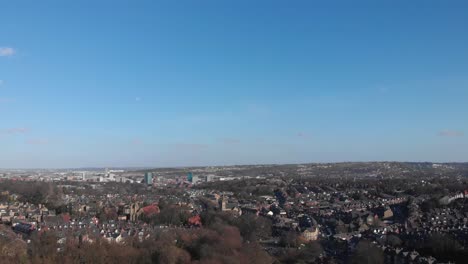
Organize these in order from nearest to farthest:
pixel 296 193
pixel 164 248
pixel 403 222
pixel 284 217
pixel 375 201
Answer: pixel 164 248 → pixel 403 222 → pixel 284 217 → pixel 375 201 → pixel 296 193

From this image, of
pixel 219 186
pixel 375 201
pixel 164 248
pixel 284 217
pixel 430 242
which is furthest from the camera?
pixel 219 186

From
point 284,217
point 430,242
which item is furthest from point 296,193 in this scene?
point 430,242

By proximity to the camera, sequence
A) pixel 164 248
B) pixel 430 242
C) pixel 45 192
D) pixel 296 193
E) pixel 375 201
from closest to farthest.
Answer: pixel 164 248 → pixel 430 242 → pixel 375 201 → pixel 45 192 → pixel 296 193

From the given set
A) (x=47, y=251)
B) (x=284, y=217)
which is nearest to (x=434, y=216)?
(x=284, y=217)

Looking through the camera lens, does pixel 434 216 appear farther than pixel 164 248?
Yes

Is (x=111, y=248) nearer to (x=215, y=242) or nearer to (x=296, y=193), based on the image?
(x=215, y=242)

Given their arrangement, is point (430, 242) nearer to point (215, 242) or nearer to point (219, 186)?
point (215, 242)

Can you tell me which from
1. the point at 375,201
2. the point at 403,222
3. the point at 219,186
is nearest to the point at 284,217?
the point at 403,222

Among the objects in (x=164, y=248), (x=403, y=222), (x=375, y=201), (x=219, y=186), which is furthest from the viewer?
(x=219, y=186)

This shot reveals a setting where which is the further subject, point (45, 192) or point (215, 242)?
point (45, 192)
